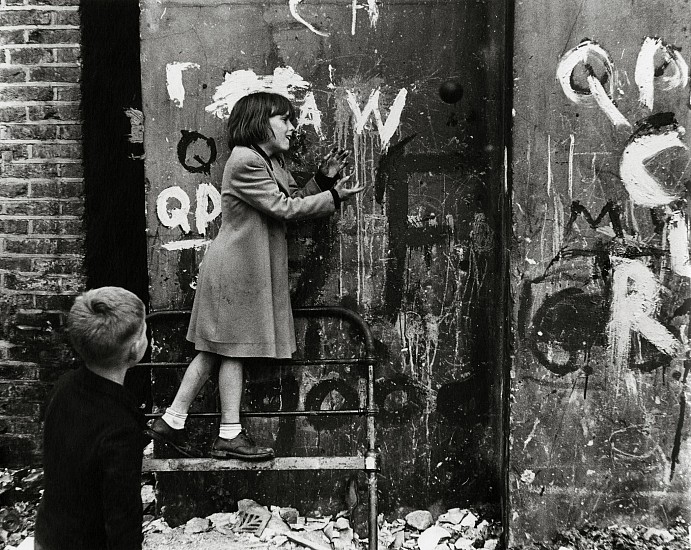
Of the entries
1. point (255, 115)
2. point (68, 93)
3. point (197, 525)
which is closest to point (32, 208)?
point (68, 93)

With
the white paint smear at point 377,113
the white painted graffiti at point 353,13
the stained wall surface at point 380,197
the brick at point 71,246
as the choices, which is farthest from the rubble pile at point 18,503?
the white painted graffiti at point 353,13

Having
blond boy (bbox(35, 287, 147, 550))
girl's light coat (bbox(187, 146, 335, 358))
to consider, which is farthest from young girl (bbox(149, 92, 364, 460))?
blond boy (bbox(35, 287, 147, 550))

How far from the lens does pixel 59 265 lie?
153 inches

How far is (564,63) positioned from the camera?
3.17 metres

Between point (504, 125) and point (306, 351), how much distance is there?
1.44 m

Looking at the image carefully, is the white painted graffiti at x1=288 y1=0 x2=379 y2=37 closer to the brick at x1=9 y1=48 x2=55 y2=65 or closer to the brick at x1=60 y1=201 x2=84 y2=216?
the brick at x1=9 y1=48 x2=55 y2=65

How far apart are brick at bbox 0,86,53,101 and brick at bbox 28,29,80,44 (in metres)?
0.24

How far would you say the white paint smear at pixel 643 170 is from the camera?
3201 mm

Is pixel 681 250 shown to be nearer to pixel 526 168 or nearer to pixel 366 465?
pixel 526 168

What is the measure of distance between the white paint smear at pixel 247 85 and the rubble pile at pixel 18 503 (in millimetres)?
2194

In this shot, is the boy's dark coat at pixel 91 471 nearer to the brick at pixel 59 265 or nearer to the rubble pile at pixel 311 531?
the rubble pile at pixel 311 531

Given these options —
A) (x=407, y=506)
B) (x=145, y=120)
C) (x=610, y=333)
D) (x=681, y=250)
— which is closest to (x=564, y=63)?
(x=681, y=250)

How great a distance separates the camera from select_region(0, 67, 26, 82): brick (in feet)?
12.5

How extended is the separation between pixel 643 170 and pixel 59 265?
9.71ft
